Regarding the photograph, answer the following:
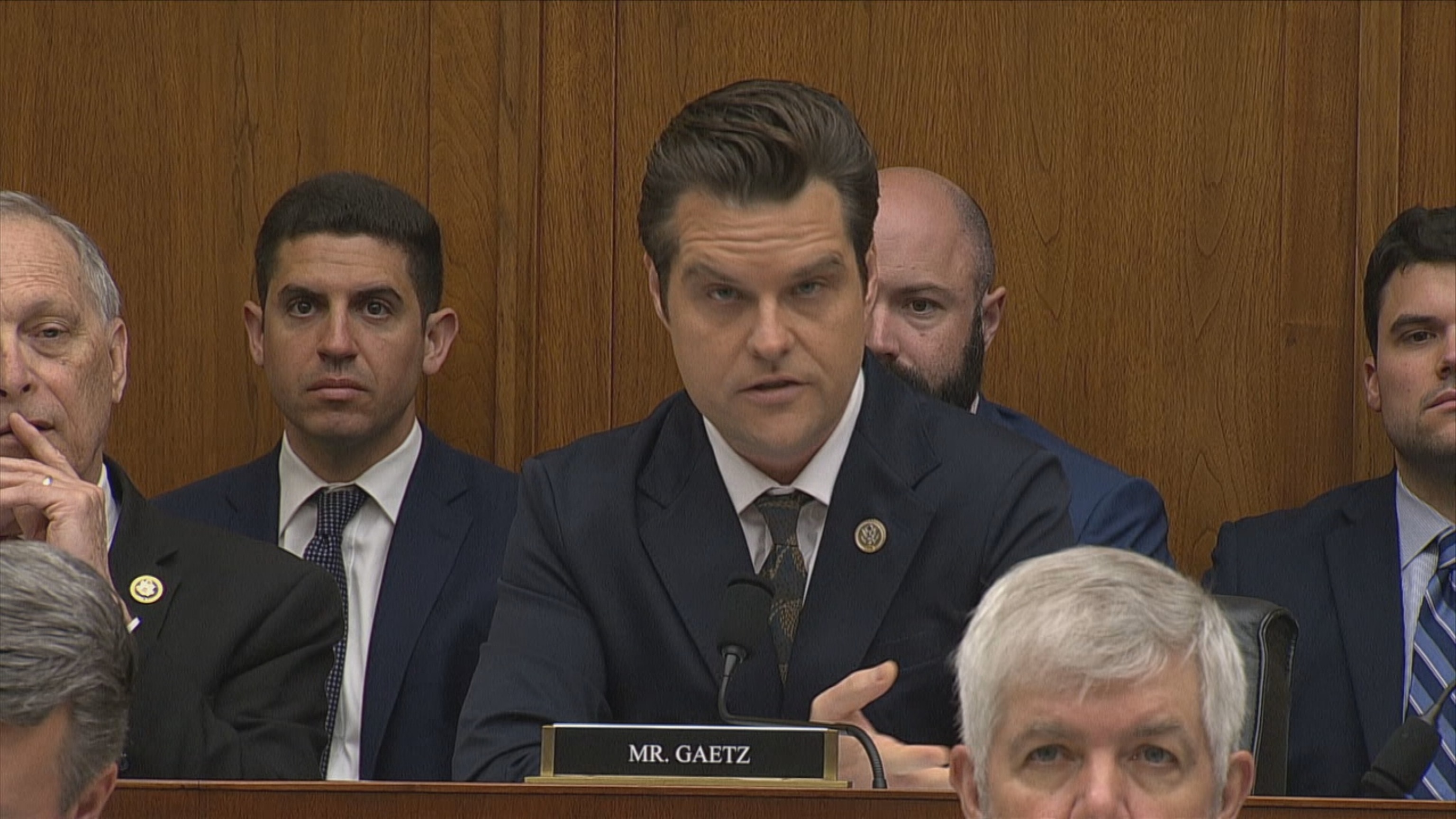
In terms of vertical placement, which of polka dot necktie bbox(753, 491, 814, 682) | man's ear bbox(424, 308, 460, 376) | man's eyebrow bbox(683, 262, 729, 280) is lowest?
polka dot necktie bbox(753, 491, 814, 682)

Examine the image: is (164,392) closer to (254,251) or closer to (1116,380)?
(254,251)

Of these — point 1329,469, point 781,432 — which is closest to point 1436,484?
point 1329,469

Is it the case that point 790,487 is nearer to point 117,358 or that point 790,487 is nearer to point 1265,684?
point 1265,684

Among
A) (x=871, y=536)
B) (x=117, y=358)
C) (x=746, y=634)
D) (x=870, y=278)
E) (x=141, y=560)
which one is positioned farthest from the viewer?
(x=117, y=358)

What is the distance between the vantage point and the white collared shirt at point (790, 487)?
114 inches

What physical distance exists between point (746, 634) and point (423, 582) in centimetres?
131

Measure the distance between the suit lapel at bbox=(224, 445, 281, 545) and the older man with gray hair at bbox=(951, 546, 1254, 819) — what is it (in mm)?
1975

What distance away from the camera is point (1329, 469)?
4.20 meters

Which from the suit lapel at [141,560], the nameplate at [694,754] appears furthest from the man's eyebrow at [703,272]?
the suit lapel at [141,560]

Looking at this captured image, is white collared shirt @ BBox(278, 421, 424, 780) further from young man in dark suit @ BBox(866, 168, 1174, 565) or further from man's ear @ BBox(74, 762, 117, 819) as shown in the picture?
man's ear @ BBox(74, 762, 117, 819)

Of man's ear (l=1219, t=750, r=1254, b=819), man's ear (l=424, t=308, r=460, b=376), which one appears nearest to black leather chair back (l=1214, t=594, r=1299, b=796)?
man's ear (l=1219, t=750, r=1254, b=819)

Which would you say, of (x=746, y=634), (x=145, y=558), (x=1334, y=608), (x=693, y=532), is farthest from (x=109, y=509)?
(x=1334, y=608)

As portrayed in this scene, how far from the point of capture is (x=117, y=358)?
3275 mm

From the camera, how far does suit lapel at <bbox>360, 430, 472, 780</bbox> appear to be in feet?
12.1
